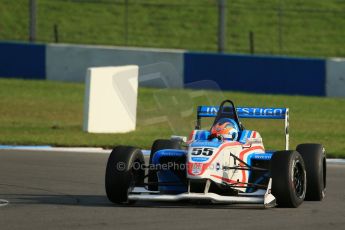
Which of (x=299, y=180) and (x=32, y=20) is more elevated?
(x=32, y=20)

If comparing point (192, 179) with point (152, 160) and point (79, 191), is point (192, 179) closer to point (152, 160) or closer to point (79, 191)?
point (152, 160)

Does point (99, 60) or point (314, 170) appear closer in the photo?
point (314, 170)

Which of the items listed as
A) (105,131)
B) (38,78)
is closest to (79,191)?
(105,131)

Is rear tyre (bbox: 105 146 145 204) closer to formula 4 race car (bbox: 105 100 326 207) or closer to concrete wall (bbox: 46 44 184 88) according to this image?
formula 4 race car (bbox: 105 100 326 207)

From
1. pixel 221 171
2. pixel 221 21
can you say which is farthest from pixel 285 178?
pixel 221 21

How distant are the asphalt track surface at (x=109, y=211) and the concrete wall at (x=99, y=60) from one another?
12103 mm

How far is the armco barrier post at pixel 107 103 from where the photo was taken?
18891 mm

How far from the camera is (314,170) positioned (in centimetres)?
→ 1191

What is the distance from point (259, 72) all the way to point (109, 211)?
47.9 feet

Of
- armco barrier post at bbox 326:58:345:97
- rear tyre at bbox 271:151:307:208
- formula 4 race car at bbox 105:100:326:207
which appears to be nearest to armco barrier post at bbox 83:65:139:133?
armco barrier post at bbox 326:58:345:97

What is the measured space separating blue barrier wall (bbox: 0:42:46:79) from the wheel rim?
15.8 metres

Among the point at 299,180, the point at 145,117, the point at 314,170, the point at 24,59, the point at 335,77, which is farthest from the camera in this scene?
the point at 24,59

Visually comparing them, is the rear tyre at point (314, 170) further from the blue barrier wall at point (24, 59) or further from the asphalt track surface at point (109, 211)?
the blue barrier wall at point (24, 59)

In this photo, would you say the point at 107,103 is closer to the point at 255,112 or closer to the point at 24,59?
the point at 255,112
